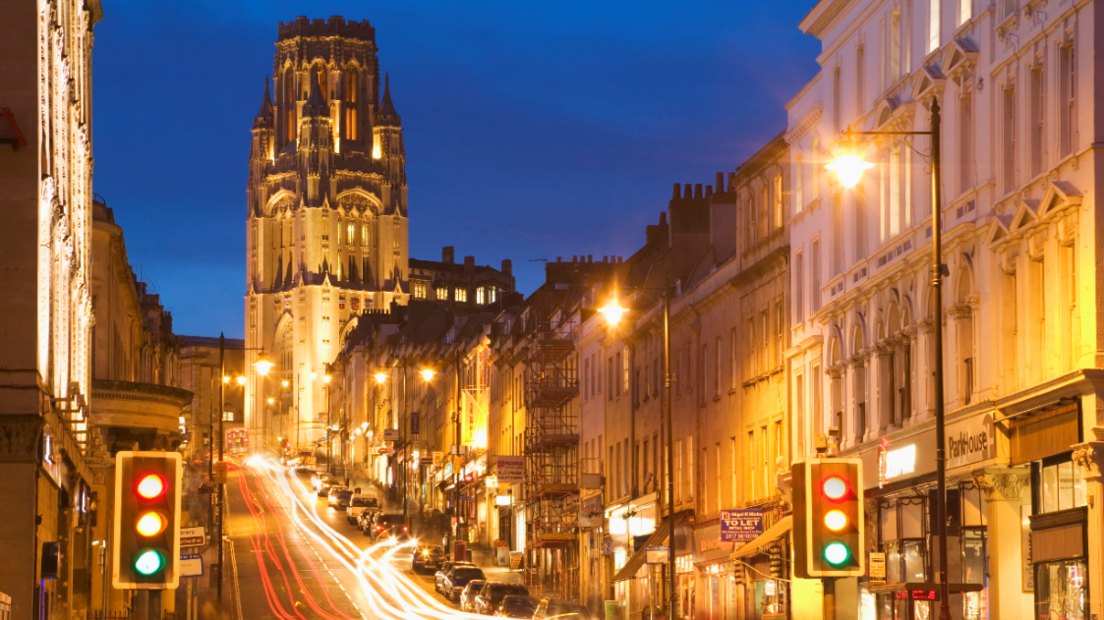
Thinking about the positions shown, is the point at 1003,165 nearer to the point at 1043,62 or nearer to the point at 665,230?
the point at 1043,62

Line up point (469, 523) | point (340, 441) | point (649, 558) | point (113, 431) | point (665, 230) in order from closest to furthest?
point (649, 558), point (113, 431), point (665, 230), point (469, 523), point (340, 441)

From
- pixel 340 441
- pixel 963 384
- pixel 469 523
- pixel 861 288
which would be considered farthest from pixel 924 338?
pixel 340 441

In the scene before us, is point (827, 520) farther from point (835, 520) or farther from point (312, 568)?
point (312, 568)

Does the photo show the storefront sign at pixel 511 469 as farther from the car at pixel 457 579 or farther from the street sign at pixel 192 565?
the street sign at pixel 192 565

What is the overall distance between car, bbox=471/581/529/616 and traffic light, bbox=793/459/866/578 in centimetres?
4509

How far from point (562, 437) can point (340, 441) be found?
11681 centimetres

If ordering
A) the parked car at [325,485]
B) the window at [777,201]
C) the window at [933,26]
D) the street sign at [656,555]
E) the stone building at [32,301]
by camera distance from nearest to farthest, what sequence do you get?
the stone building at [32,301], the window at [933,26], the street sign at [656,555], the window at [777,201], the parked car at [325,485]

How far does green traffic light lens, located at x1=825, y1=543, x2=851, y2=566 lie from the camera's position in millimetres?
12156

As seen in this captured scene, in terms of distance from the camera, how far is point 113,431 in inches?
1889

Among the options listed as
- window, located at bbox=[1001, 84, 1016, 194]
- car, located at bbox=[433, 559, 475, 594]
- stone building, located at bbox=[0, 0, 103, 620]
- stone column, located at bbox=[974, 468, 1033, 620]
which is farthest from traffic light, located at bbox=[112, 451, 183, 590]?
car, located at bbox=[433, 559, 475, 594]

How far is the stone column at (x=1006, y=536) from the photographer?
31500 millimetres

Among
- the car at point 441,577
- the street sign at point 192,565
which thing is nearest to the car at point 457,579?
the car at point 441,577

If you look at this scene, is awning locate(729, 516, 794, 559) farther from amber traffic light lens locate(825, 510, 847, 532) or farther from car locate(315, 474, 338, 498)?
car locate(315, 474, 338, 498)

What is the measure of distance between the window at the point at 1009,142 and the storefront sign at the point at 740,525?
44.3 ft
